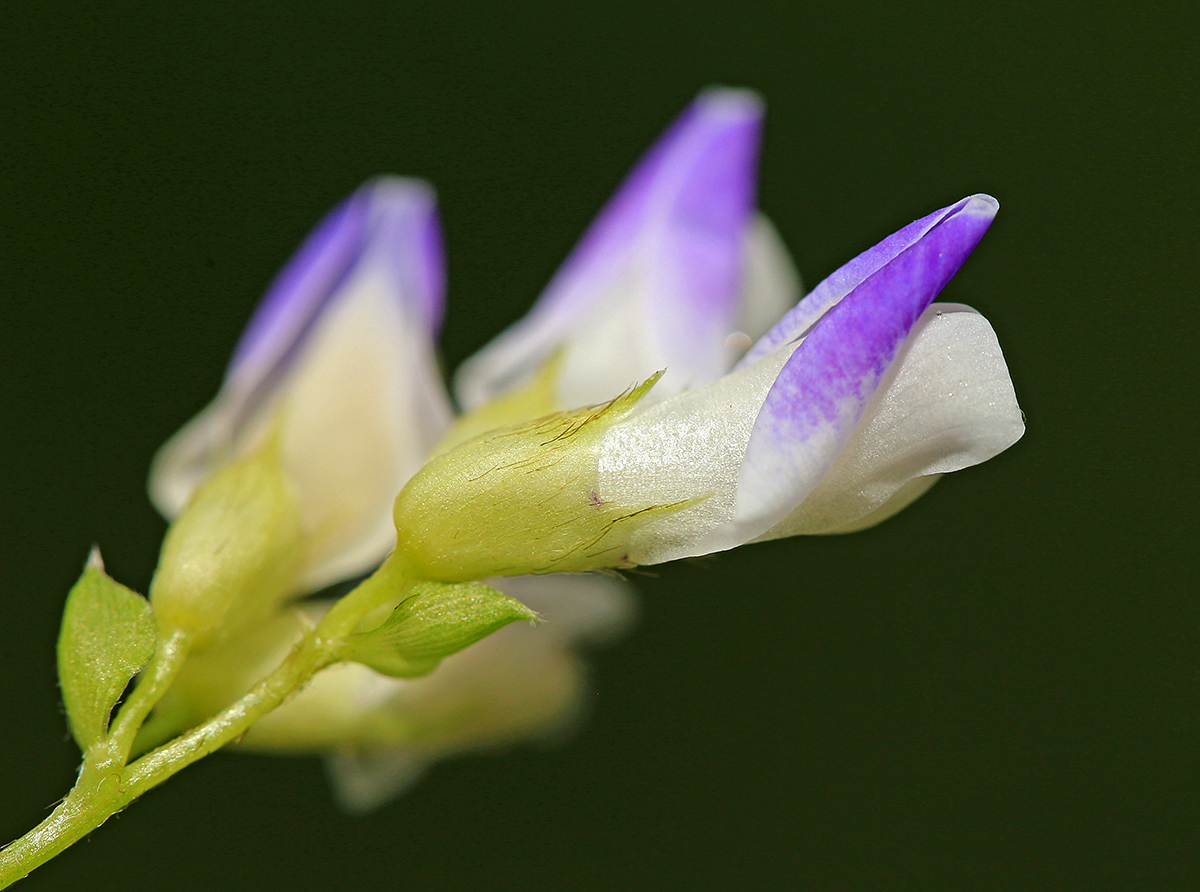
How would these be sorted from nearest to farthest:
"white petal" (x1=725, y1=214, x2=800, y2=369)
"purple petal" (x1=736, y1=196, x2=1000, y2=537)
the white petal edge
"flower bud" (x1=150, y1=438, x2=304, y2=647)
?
"purple petal" (x1=736, y1=196, x2=1000, y2=537) → "flower bud" (x1=150, y1=438, x2=304, y2=647) → the white petal edge → "white petal" (x1=725, y1=214, x2=800, y2=369)

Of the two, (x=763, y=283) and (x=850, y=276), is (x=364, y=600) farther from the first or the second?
(x=763, y=283)

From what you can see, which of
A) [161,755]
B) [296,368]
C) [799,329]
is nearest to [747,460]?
[799,329]

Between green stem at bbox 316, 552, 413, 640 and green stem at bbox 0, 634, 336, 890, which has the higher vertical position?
green stem at bbox 316, 552, 413, 640

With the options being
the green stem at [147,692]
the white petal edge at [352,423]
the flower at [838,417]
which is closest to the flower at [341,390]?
the white petal edge at [352,423]

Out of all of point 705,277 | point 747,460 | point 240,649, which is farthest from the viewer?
point 705,277

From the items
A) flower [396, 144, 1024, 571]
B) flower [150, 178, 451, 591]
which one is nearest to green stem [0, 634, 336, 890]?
flower [396, 144, 1024, 571]

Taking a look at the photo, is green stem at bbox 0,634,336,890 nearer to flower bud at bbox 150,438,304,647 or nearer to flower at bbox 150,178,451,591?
flower bud at bbox 150,438,304,647

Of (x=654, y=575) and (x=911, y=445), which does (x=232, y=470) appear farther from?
(x=911, y=445)

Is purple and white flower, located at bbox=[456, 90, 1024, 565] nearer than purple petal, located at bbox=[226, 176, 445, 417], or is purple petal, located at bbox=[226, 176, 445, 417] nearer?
purple and white flower, located at bbox=[456, 90, 1024, 565]
